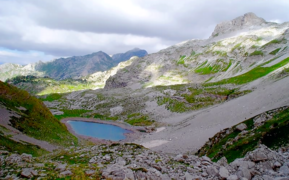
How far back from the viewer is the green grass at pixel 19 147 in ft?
107

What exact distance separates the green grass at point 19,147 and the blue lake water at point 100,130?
52.2 metres

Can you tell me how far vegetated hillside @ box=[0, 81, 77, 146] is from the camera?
45628mm

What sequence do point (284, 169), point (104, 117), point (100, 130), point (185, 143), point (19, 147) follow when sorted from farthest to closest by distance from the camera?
point (104, 117) → point (100, 130) → point (185, 143) → point (19, 147) → point (284, 169)

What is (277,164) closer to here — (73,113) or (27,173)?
(27,173)

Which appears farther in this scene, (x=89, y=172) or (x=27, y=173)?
(x=89, y=172)

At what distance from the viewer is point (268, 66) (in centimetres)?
12256

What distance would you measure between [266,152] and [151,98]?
120m

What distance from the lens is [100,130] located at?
4205 inches

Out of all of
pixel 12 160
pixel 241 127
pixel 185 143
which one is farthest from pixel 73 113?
pixel 241 127

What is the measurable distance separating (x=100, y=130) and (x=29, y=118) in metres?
58.7

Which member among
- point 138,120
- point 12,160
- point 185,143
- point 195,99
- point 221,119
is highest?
point 12,160

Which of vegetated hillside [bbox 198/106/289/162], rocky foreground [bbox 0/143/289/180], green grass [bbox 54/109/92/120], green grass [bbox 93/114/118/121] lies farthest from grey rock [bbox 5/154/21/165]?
green grass [bbox 54/109/92/120]

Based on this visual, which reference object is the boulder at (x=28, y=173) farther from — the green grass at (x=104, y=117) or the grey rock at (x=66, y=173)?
the green grass at (x=104, y=117)

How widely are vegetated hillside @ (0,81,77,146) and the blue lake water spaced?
126 ft
